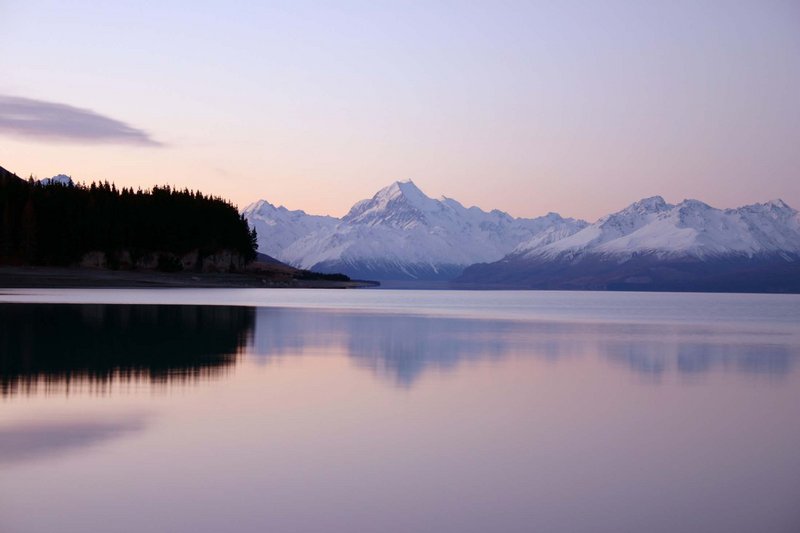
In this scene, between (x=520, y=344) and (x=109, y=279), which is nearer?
(x=520, y=344)

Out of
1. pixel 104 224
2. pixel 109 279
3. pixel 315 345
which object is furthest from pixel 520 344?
pixel 104 224

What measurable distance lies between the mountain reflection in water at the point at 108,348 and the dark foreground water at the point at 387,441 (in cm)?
21

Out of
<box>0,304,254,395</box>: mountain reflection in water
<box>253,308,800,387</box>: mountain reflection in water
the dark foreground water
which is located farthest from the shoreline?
the dark foreground water

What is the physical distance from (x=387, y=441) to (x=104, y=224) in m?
137

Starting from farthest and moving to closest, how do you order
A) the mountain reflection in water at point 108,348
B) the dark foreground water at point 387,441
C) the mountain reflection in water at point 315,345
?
the mountain reflection in water at point 315,345
the mountain reflection in water at point 108,348
the dark foreground water at point 387,441

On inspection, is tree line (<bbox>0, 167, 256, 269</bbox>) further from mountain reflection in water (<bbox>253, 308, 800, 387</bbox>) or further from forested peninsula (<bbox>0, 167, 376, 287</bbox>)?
mountain reflection in water (<bbox>253, 308, 800, 387</bbox>)

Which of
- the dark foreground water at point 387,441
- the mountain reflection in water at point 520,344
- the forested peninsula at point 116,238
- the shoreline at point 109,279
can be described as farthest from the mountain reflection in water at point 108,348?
the forested peninsula at point 116,238

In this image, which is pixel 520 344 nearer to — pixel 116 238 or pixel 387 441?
pixel 387 441

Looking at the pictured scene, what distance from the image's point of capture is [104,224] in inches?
5817

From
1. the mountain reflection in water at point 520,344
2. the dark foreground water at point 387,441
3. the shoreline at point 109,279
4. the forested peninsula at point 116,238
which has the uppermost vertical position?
the forested peninsula at point 116,238

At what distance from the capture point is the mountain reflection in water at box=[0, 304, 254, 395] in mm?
25766

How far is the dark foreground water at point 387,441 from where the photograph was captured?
42.3ft

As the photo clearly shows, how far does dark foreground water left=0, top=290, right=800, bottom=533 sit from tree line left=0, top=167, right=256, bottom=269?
110 metres

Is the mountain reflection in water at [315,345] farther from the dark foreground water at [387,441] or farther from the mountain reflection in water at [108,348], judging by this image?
the dark foreground water at [387,441]
